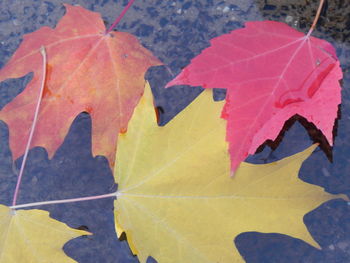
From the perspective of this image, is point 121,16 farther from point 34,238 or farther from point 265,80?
point 34,238

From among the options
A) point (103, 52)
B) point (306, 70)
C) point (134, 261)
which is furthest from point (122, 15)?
point (134, 261)

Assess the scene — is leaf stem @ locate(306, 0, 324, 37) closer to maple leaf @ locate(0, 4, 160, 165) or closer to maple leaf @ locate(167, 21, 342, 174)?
maple leaf @ locate(167, 21, 342, 174)

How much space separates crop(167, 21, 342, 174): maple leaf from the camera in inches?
36.3

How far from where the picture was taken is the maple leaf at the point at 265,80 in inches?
36.3

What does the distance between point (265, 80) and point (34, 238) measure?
535mm

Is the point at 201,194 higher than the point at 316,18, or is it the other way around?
the point at 316,18

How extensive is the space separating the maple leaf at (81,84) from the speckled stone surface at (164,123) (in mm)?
83

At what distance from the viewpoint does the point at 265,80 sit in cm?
96

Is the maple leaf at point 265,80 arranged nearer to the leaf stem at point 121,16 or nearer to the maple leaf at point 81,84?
the maple leaf at point 81,84

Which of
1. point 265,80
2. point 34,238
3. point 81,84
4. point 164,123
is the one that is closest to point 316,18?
point 265,80

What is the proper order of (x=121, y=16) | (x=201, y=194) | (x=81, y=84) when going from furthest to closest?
1. (x=121, y=16)
2. (x=81, y=84)
3. (x=201, y=194)

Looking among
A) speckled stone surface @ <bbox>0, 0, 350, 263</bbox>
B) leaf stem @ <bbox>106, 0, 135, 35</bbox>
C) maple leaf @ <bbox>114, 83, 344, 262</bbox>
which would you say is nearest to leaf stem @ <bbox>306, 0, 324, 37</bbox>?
speckled stone surface @ <bbox>0, 0, 350, 263</bbox>

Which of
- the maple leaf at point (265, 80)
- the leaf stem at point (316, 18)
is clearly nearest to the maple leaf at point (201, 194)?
the maple leaf at point (265, 80)

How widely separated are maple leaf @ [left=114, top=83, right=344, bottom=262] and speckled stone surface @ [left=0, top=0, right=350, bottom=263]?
112 millimetres
